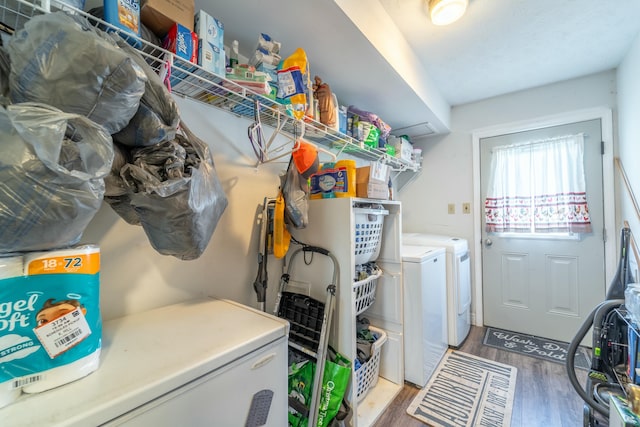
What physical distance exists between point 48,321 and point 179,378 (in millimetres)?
307

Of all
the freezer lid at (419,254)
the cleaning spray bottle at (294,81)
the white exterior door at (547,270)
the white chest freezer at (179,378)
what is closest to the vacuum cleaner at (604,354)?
the freezer lid at (419,254)

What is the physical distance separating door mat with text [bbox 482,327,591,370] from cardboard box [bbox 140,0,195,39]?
326 centimetres

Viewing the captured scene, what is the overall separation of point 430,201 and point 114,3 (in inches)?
123

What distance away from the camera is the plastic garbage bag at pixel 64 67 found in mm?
544

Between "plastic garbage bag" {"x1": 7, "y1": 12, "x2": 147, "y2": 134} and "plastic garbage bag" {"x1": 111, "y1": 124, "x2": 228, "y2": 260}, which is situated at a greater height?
"plastic garbage bag" {"x1": 7, "y1": 12, "x2": 147, "y2": 134}

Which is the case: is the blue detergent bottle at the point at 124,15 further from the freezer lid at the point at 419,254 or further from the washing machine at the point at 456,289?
the washing machine at the point at 456,289

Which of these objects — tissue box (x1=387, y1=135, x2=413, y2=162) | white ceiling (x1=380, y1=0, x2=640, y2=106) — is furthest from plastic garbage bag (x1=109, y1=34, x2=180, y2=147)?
tissue box (x1=387, y1=135, x2=413, y2=162)

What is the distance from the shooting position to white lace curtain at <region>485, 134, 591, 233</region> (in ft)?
7.59

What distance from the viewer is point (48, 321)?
536 mm

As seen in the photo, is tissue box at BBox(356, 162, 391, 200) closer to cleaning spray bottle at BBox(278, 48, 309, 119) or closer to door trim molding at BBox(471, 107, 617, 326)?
cleaning spray bottle at BBox(278, 48, 309, 119)

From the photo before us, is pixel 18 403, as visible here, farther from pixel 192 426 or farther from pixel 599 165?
pixel 599 165

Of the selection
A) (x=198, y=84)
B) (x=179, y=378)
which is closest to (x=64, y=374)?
(x=179, y=378)

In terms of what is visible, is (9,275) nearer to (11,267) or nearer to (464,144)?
(11,267)

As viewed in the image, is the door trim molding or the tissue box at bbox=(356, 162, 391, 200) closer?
the tissue box at bbox=(356, 162, 391, 200)
